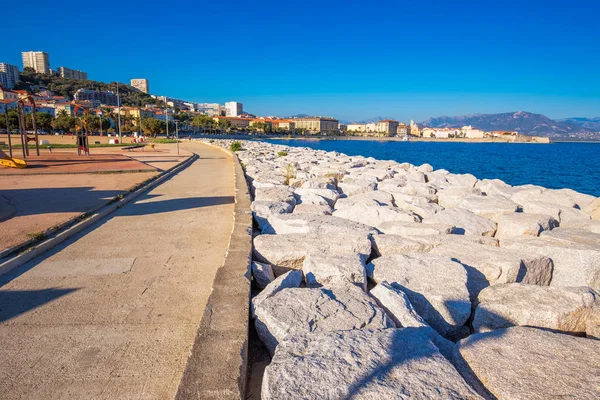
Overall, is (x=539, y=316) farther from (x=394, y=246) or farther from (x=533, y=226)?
(x=533, y=226)

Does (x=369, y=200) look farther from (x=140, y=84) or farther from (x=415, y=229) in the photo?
(x=140, y=84)

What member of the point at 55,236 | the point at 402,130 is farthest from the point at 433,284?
the point at 402,130

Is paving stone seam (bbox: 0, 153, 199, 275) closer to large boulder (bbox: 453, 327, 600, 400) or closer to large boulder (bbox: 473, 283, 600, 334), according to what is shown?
large boulder (bbox: 453, 327, 600, 400)

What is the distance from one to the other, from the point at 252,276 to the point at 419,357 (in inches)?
70.0

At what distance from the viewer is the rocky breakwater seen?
182cm

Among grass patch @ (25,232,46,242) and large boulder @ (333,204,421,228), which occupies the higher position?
large boulder @ (333,204,421,228)

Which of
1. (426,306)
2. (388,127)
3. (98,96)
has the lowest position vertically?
(426,306)

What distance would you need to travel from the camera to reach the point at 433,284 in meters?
3.03

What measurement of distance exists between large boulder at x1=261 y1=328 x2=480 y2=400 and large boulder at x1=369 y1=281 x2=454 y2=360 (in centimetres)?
25

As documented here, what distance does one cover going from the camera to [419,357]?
195 centimetres

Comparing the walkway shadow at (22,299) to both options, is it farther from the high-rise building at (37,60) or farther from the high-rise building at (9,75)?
the high-rise building at (37,60)

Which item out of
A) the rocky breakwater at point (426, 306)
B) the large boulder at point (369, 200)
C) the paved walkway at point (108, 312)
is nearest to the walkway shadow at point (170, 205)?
the paved walkway at point (108, 312)

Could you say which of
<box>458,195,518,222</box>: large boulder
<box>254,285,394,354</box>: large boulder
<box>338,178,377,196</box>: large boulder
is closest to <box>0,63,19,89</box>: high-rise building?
<box>338,178,377,196</box>: large boulder

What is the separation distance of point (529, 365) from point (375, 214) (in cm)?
339
